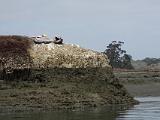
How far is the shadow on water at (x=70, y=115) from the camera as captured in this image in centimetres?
1664

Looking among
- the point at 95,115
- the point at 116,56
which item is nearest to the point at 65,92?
the point at 95,115

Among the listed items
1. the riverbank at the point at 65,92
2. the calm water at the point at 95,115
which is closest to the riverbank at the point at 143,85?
the riverbank at the point at 65,92

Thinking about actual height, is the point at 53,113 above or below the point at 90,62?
below

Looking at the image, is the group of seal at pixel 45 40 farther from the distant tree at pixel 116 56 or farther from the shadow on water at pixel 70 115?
the distant tree at pixel 116 56

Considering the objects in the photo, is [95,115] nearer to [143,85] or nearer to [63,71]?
[63,71]

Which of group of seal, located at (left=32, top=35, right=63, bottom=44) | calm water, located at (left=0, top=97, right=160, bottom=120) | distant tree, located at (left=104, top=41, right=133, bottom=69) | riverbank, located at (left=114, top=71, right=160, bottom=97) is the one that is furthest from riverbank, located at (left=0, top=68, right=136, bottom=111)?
distant tree, located at (left=104, top=41, right=133, bottom=69)

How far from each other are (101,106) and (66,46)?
11.6 feet

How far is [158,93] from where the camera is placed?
34438 millimetres

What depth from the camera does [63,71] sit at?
869 inches

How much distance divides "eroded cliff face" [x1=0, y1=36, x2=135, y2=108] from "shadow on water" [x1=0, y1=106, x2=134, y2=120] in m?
1.64

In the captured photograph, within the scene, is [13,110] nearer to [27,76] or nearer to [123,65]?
[27,76]

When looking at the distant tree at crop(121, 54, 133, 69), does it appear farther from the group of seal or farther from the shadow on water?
the shadow on water

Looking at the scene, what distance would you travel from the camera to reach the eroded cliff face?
20.6 metres

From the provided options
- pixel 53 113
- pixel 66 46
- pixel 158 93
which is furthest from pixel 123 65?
pixel 53 113
